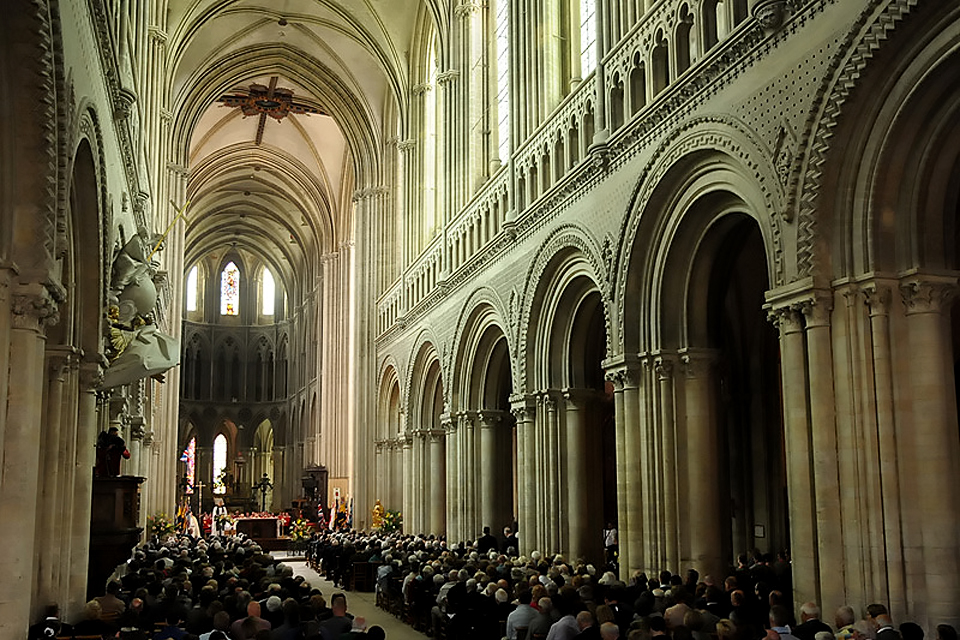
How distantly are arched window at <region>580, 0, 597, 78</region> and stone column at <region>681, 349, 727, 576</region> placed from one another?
5934mm

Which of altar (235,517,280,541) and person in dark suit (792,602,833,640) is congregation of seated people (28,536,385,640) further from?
altar (235,517,280,541)

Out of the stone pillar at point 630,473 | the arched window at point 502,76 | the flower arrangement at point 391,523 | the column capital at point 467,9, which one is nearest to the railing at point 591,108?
the arched window at point 502,76

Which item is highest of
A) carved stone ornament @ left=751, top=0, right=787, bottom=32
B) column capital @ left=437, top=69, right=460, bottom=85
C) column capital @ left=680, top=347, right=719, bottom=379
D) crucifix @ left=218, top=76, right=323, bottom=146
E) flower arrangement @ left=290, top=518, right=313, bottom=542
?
crucifix @ left=218, top=76, right=323, bottom=146

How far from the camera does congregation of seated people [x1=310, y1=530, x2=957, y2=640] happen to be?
8203 millimetres

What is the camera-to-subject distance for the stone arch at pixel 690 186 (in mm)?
11039

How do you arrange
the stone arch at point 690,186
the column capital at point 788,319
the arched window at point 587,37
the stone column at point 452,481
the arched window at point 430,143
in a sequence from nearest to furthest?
the column capital at point 788,319, the stone arch at point 690,186, the arched window at point 587,37, the stone column at point 452,481, the arched window at point 430,143

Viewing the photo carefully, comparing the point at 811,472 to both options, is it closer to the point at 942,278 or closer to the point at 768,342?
the point at 942,278

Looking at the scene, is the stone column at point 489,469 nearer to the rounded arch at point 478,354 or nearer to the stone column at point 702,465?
the rounded arch at point 478,354

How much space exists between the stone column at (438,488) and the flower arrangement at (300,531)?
973cm

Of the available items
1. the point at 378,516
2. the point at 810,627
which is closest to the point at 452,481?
the point at 378,516

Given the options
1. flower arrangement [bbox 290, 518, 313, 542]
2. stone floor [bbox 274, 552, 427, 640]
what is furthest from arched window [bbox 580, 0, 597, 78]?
flower arrangement [bbox 290, 518, 313, 542]

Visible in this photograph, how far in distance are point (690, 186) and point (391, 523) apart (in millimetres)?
18524

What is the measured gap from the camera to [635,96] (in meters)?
14.6

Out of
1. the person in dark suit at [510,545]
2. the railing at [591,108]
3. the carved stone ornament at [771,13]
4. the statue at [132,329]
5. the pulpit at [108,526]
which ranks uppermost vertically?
the railing at [591,108]
